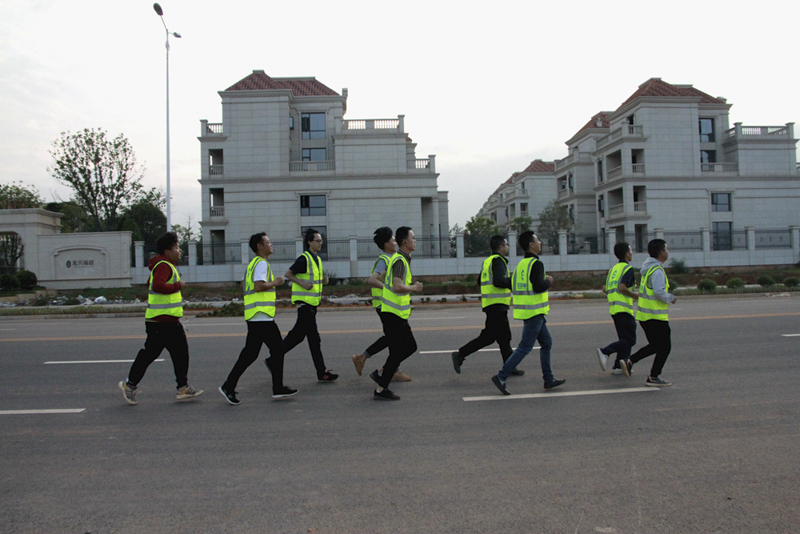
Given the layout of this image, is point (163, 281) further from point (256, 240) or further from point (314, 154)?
point (314, 154)

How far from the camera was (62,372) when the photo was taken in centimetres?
798

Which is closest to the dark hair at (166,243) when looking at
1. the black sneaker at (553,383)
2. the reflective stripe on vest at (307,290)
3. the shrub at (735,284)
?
the reflective stripe on vest at (307,290)

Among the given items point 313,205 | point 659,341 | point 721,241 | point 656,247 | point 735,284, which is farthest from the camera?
point 313,205

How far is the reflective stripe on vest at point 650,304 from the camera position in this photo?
6516 mm

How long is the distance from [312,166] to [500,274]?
118 feet

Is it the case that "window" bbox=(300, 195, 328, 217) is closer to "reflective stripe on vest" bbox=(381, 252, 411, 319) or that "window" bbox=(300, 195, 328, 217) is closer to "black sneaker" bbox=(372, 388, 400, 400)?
"reflective stripe on vest" bbox=(381, 252, 411, 319)

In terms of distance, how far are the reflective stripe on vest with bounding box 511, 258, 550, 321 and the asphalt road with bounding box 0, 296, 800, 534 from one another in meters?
0.97

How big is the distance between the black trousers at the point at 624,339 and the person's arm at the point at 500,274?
5.59 feet

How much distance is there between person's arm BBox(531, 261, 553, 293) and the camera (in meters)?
6.08

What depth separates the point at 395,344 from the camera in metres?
6.20

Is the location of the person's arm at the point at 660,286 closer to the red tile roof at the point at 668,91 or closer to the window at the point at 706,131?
the red tile roof at the point at 668,91

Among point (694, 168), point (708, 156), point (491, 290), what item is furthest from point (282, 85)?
point (491, 290)

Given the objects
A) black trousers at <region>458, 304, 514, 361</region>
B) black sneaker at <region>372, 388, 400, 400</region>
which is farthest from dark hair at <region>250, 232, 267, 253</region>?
black trousers at <region>458, 304, 514, 361</region>

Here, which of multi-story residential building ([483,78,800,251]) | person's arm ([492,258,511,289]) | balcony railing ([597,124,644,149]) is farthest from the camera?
multi-story residential building ([483,78,800,251])
